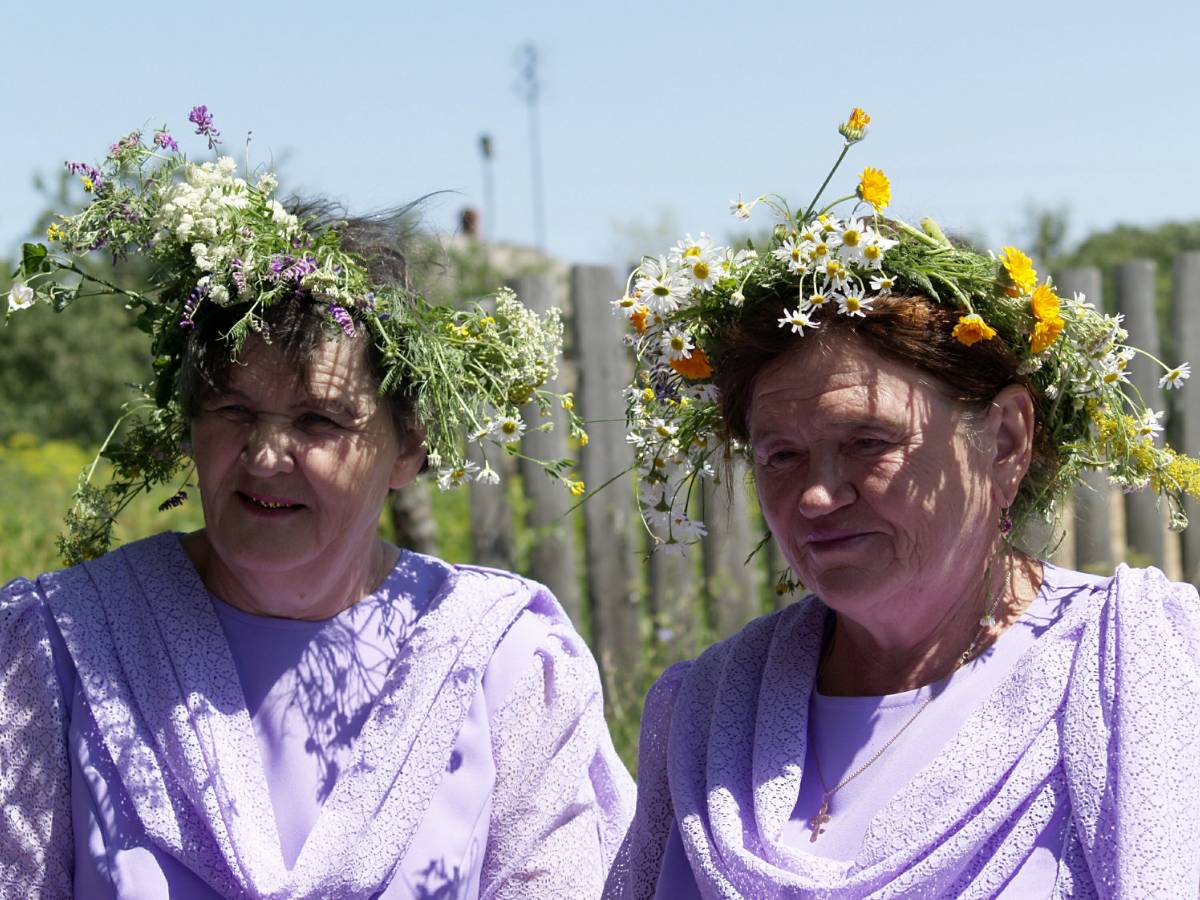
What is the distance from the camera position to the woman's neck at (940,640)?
2.30 m

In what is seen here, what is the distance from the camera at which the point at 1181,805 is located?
1.95m

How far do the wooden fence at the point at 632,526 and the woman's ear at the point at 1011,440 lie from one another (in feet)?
10.1

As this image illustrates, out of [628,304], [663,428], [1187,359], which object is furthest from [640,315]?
[1187,359]

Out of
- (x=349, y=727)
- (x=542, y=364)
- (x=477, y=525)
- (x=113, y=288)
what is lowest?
(x=477, y=525)

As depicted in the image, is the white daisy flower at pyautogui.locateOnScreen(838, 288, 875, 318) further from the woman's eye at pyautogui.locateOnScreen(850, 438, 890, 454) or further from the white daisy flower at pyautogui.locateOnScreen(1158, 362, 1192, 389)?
the white daisy flower at pyautogui.locateOnScreen(1158, 362, 1192, 389)

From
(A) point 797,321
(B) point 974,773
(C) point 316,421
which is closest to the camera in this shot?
(B) point 974,773

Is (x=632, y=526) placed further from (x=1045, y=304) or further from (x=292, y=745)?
(x=1045, y=304)

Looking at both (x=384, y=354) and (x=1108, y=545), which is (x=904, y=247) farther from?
(x=1108, y=545)

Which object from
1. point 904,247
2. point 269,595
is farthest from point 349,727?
point 904,247

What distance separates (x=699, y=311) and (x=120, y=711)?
4.11ft

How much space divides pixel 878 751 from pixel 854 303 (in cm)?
71

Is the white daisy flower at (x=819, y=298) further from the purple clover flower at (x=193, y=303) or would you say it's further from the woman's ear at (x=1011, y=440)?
the purple clover flower at (x=193, y=303)

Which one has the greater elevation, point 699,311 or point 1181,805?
point 699,311

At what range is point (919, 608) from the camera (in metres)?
2.26
